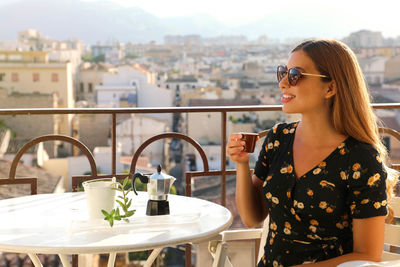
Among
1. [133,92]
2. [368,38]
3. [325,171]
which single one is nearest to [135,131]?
[133,92]

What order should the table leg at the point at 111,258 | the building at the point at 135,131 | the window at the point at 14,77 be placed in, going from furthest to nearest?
1. the window at the point at 14,77
2. the building at the point at 135,131
3. the table leg at the point at 111,258

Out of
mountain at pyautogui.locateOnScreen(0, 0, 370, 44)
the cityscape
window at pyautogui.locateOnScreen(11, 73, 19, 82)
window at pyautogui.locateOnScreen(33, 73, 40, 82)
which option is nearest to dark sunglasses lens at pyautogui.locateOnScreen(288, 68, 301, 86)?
the cityscape

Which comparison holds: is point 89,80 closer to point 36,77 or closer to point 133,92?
point 36,77

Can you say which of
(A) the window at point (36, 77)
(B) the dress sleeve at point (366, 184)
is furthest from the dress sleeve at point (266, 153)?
(A) the window at point (36, 77)

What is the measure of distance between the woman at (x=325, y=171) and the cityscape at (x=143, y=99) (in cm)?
2599

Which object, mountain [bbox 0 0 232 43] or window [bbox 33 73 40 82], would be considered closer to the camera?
window [bbox 33 73 40 82]

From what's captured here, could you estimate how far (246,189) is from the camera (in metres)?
1.53

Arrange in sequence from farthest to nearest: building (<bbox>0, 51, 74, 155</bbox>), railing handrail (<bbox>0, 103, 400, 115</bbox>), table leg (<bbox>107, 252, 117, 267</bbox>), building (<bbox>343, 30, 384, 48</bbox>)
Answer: building (<bbox>343, 30, 384, 48</bbox>), building (<bbox>0, 51, 74, 155</bbox>), railing handrail (<bbox>0, 103, 400, 115</bbox>), table leg (<bbox>107, 252, 117, 267</bbox>)

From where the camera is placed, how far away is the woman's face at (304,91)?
4.67 ft

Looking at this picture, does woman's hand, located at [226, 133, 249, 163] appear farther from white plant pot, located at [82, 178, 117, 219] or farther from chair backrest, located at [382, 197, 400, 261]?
chair backrest, located at [382, 197, 400, 261]

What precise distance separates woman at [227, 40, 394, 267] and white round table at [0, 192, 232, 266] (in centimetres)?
16

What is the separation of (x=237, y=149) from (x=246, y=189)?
0.42ft

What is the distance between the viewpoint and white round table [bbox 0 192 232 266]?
Result: 4.04 feet

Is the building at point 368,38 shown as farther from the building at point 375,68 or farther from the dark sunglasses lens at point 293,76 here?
the dark sunglasses lens at point 293,76
